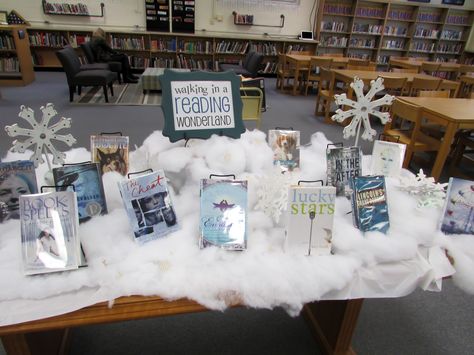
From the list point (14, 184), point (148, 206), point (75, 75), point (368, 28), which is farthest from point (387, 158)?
point (368, 28)

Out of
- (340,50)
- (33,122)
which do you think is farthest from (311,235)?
(340,50)

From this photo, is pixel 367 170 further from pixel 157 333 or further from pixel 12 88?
pixel 12 88

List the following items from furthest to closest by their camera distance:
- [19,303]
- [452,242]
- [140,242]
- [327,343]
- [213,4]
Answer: [213,4]
[327,343]
[452,242]
[140,242]
[19,303]

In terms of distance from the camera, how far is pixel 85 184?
0.92 m

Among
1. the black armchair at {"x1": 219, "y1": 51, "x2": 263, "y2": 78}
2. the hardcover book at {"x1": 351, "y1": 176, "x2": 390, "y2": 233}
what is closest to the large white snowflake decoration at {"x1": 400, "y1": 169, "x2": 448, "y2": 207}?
the hardcover book at {"x1": 351, "y1": 176, "x2": 390, "y2": 233}

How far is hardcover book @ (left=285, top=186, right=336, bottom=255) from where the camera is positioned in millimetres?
858

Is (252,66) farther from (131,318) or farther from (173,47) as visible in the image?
(131,318)

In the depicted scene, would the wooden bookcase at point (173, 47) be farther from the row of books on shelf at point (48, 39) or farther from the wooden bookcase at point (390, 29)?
the wooden bookcase at point (390, 29)

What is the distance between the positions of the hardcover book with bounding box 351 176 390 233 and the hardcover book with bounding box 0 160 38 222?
94 cm

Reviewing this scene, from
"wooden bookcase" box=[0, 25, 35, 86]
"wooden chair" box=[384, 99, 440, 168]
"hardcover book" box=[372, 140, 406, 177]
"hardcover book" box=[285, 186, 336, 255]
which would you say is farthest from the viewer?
"wooden bookcase" box=[0, 25, 35, 86]

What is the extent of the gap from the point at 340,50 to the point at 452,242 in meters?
7.57

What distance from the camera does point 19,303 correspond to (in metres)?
0.72

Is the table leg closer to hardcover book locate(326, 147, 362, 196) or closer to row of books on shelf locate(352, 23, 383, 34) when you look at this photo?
hardcover book locate(326, 147, 362, 196)

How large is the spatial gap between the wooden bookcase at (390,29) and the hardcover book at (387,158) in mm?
6751
